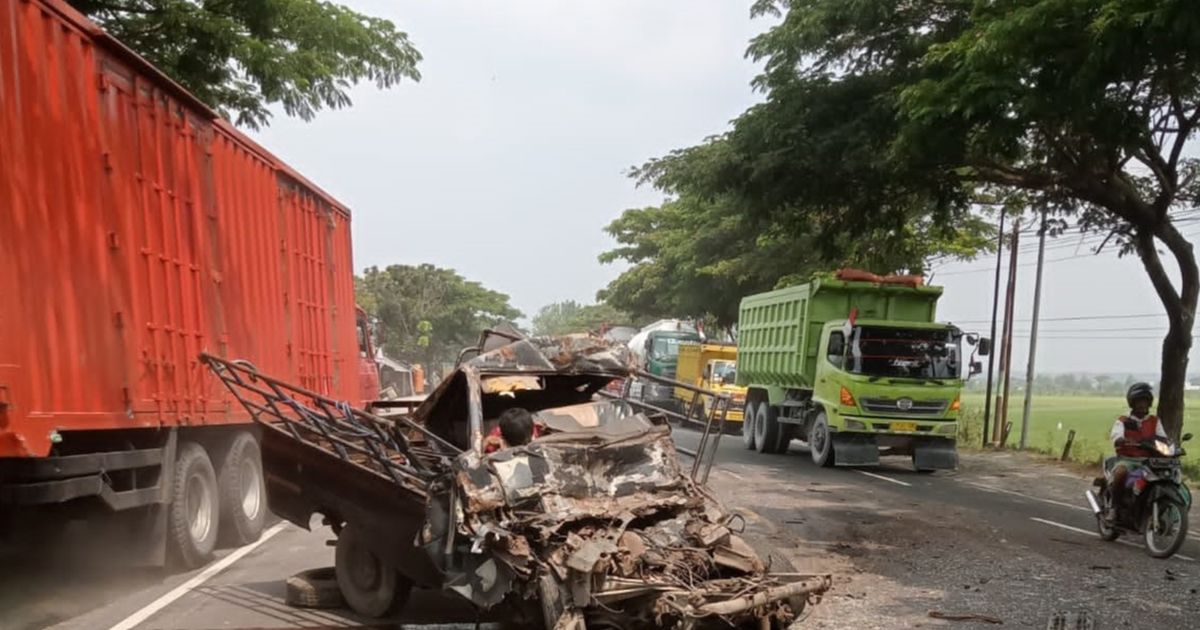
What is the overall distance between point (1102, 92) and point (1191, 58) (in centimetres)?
102

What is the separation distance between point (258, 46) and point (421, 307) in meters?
49.6

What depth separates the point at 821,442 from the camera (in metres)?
17.3

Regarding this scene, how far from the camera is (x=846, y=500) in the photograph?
1267cm

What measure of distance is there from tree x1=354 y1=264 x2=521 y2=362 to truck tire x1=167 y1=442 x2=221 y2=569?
45.1 metres

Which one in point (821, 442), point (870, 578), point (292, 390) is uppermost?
point (292, 390)

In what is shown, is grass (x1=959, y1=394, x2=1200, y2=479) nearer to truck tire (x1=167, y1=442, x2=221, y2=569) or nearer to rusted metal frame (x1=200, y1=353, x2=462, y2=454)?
rusted metal frame (x1=200, y1=353, x2=462, y2=454)

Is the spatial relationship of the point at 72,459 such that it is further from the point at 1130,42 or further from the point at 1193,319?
the point at 1193,319

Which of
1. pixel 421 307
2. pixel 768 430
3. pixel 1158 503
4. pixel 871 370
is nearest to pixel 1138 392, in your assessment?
pixel 1158 503

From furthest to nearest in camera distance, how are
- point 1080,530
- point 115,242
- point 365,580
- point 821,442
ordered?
1. point 821,442
2. point 1080,530
3. point 115,242
4. point 365,580

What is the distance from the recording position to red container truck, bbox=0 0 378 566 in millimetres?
5836

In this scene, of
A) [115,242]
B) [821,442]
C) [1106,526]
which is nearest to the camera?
[115,242]

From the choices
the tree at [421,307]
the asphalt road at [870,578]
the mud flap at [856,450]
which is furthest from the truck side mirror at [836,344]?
the tree at [421,307]

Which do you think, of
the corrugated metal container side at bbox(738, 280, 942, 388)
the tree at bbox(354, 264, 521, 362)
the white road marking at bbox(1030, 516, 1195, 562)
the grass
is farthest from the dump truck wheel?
the tree at bbox(354, 264, 521, 362)

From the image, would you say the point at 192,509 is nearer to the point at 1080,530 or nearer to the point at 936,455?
the point at 1080,530
